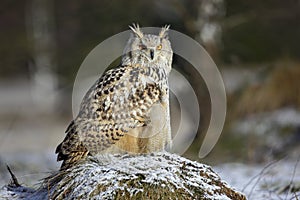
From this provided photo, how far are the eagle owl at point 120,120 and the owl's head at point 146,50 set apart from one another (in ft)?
0.75

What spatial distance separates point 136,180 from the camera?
4.35m

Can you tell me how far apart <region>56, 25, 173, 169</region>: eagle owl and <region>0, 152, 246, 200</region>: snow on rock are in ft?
0.96

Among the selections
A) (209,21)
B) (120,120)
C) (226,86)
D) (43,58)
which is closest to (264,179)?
(120,120)

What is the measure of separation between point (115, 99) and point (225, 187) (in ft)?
3.67

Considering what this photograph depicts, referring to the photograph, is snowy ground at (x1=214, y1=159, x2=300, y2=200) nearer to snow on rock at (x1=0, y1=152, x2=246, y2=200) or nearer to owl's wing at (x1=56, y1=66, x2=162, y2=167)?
snow on rock at (x1=0, y1=152, x2=246, y2=200)

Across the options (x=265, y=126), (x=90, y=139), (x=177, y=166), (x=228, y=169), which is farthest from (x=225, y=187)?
(x=265, y=126)

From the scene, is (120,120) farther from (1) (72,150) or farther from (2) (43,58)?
(2) (43,58)

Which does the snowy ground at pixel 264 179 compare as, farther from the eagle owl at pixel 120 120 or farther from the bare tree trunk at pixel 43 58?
the bare tree trunk at pixel 43 58

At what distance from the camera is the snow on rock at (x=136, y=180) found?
14.0ft

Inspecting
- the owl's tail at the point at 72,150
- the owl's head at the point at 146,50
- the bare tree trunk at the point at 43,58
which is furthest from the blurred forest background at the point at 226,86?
the bare tree trunk at the point at 43,58

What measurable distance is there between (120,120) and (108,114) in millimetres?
111

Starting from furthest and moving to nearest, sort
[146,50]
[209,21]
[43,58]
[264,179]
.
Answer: [43,58] < [209,21] < [264,179] < [146,50]

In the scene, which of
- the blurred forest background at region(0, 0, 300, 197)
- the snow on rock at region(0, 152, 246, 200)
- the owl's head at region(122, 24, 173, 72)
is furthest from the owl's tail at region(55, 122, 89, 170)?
the blurred forest background at region(0, 0, 300, 197)

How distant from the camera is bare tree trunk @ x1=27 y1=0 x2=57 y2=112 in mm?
21359
